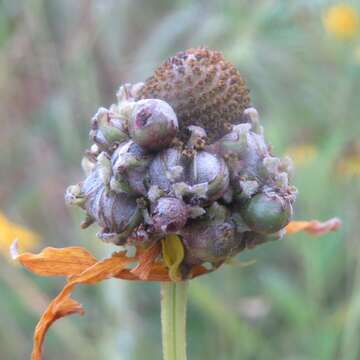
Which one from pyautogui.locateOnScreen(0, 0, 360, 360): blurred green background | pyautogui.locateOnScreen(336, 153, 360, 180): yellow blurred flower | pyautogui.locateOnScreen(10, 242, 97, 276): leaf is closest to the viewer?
pyautogui.locateOnScreen(10, 242, 97, 276): leaf

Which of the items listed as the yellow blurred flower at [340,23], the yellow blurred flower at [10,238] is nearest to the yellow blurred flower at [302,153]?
the yellow blurred flower at [340,23]

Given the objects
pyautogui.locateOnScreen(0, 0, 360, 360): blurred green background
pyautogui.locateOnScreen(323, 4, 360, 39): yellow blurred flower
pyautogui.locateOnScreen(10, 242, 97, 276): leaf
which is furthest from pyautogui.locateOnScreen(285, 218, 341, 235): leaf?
pyautogui.locateOnScreen(323, 4, 360, 39): yellow blurred flower

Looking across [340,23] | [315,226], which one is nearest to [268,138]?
[340,23]

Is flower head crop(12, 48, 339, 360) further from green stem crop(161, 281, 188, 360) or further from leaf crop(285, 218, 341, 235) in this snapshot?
leaf crop(285, 218, 341, 235)

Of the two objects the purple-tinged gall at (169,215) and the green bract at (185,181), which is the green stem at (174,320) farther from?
the purple-tinged gall at (169,215)

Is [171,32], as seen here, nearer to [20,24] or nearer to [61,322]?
[20,24]

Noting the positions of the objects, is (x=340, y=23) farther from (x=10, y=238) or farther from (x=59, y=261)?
(x=59, y=261)

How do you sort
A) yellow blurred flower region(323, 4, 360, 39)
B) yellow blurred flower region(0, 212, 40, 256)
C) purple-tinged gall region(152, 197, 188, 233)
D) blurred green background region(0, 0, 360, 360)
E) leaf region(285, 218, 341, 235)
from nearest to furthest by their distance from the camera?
1. purple-tinged gall region(152, 197, 188, 233)
2. leaf region(285, 218, 341, 235)
3. yellow blurred flower region(0, 212, 40, 256)
4. blurred green background region(0, 0, 360, 360)
5. yellow blurred flower region(323, 4, 360, 39)
